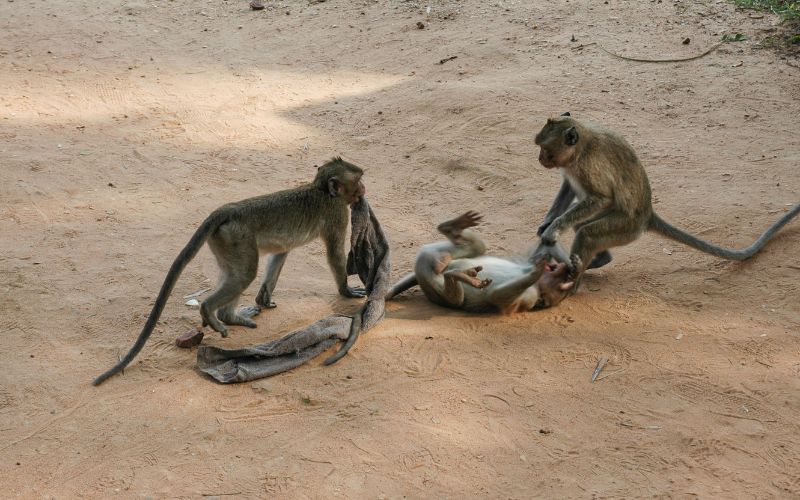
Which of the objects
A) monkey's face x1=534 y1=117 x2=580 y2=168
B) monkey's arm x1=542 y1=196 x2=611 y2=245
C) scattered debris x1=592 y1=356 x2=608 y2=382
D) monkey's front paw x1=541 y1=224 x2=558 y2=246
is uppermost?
monkey's face x1=534 y1=117 x2=580 y2=168

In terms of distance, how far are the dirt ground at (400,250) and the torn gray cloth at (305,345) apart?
130 millimetres

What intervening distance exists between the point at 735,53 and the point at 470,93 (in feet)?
12.5

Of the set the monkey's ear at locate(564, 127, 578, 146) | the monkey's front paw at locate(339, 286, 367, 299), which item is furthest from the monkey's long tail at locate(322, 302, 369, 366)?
the monkey's ear at locate(564, 127, 578, 146)

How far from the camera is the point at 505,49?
12617 mm

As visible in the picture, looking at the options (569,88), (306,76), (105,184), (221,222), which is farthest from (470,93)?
(221,222)

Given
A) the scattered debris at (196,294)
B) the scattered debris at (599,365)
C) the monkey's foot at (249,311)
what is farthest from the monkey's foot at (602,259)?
the scattered debris at (196,294)

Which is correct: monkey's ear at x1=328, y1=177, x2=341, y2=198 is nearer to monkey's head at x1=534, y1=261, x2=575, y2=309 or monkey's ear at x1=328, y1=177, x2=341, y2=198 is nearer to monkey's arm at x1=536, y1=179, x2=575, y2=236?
monkey's head at x1=534, y1=261, x2=575, y2=309

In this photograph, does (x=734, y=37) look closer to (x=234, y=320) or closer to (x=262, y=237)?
(x=262, y=237)

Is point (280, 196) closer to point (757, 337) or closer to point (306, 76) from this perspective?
point (757, 337)

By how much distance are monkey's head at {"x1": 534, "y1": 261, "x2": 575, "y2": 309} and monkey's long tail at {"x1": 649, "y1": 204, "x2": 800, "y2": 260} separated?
1108 millimetres

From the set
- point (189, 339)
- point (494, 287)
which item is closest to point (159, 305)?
point (189, 339)

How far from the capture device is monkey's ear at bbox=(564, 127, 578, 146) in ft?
23.4

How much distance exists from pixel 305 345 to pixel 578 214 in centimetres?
278

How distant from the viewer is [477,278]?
7.10 metres
